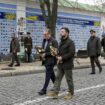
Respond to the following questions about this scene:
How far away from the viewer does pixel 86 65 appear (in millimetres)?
21094

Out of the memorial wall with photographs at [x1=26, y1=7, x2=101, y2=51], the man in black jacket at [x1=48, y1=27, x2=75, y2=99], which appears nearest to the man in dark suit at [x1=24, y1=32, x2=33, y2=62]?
the memorial wall with photographs at [x1=26, y1=7, x2=101, y2=51]

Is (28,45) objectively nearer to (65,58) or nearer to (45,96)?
(45,96)

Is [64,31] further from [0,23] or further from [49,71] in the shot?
[0,23]

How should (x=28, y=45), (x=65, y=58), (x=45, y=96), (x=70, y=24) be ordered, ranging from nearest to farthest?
(x=65, y=58), (x=45, y=96), (x=28, y=45), (x=70, y=24)

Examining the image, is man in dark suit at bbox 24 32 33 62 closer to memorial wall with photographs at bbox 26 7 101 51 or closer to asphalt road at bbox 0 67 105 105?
memorial wall with photographs at bbox 26 7 101 51

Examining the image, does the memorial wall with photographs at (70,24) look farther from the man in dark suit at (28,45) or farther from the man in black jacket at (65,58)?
the man in black jacket at (65,58)

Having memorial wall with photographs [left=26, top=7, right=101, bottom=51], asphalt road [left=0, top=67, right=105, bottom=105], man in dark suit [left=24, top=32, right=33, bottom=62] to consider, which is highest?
memorial wall with photographs [left=26, top=7, right=101, bottom=51]

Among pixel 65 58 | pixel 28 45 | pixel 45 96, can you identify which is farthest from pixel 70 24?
pixel 65 58

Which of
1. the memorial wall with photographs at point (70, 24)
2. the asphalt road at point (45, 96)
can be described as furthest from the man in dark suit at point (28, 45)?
the asphalt road at point (45, 96)

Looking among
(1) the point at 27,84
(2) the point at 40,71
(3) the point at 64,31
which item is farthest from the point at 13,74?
(3) the point at 64,31

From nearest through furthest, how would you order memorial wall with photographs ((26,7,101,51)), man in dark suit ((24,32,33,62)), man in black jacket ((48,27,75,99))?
man in black jacket ((48,27,75,99)) < man in dark suit ((24,32,33,62)) < memorial wall with photographs ((26,7,101,51))

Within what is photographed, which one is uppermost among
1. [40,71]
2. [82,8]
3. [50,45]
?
[82,8]

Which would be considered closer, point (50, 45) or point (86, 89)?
point (50, 45)

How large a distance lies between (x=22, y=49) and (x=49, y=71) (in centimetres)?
1223
